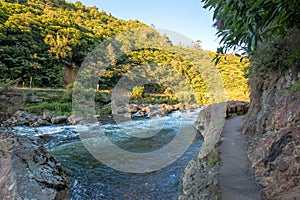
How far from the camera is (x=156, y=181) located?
4.12 meters

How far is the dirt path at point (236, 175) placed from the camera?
2.35 metres

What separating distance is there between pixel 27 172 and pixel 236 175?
12.0 feet

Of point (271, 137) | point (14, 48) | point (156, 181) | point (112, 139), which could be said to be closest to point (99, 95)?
point (112, 139)

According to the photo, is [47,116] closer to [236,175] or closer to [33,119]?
[33,119]

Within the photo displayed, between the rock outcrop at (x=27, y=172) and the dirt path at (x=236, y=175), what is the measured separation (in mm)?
2944

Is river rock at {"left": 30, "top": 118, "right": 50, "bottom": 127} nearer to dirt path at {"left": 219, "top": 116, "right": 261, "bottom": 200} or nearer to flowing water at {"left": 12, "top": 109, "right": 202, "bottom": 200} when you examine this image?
flowing water at {"left": 12, "top": 109, "right": 202, "bottom": 200}

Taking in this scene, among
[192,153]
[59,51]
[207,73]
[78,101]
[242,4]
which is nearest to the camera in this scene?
[242,4]

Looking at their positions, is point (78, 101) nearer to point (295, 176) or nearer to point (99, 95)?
point (99, 95)

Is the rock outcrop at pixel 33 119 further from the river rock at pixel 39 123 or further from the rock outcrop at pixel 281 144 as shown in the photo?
the rock outcrop at pixel 281 144

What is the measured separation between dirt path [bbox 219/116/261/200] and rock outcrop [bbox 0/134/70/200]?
2.94 m

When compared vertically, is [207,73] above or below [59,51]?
below

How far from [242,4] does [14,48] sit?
27.7 m

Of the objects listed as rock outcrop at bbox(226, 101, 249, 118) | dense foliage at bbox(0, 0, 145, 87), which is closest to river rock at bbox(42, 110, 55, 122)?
dense foliage at bbox(0, 0, 145, 87)

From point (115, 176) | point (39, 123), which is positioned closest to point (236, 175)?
point (115, 176)
